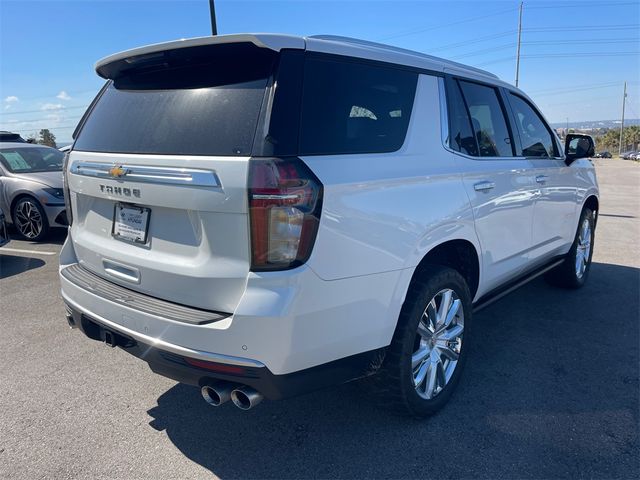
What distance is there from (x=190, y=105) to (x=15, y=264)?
541 centimetres

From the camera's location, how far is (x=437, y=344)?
2.96 m

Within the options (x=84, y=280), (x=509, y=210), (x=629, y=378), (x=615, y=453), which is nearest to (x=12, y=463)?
(x=84, y=280)

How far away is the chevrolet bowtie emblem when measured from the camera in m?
2.40

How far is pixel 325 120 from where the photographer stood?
224 cm

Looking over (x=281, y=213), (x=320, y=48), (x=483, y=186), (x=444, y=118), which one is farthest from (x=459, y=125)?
(x=281, y=213)

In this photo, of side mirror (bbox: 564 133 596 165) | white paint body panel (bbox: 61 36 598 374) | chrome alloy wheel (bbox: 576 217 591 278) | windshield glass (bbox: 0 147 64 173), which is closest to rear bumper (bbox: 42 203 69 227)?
windshield glass (bbox: 0 147 64 173)

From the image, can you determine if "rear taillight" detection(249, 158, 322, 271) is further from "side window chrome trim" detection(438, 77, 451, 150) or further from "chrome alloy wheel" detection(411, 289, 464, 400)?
"side window chrome trim" detection(438, 77, 451, 150)

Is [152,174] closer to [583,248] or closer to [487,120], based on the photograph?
[487,120]

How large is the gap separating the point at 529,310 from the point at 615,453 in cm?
223

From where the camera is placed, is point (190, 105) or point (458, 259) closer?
point (190, 105)

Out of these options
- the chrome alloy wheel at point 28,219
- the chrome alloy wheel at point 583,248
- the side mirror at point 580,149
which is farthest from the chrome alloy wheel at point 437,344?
the chrome alloy wheel at point 28,219

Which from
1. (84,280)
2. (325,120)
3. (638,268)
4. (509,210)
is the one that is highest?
(325,120)

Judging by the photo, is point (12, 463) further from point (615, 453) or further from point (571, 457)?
point (615, 453)

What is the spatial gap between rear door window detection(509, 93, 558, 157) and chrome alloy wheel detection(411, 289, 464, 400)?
5.46ft
